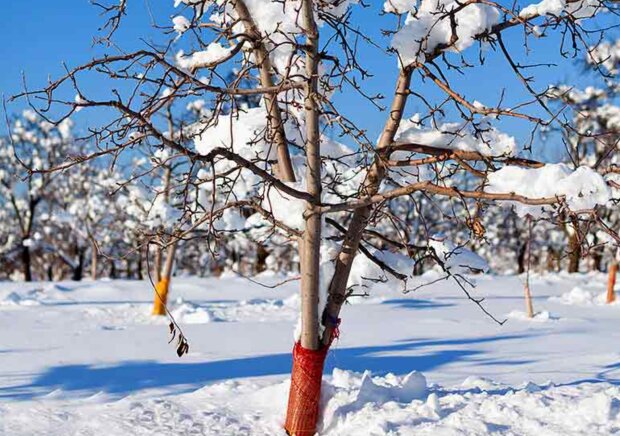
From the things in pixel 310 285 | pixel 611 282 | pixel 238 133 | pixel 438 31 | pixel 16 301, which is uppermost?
pixel 438 31

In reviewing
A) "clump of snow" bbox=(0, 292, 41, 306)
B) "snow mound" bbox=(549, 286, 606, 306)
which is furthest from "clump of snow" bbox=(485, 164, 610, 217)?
"clump of snow" bbox=(0, 292, 41, 306)

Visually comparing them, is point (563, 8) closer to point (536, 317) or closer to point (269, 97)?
point (269, 97)

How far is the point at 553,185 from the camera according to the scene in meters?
4.22

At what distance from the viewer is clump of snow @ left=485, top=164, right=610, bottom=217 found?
4.04 metres

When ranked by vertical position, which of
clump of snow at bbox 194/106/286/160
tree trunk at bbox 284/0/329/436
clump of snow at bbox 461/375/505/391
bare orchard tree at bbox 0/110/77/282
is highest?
bare orchard tree at bbox 0/110/77/282

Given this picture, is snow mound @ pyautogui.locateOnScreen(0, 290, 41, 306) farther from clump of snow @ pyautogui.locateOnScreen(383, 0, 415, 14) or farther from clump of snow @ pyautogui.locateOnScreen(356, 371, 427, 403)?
clump of snow @ pyautogui.locateOnScreen(383, 0, 415, 14)

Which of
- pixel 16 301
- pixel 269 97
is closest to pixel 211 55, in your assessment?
pixel 269 97

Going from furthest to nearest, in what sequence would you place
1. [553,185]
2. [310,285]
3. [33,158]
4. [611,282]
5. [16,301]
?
[33,158]
[16,301]
[611,282]
[310,285]
[553,185]

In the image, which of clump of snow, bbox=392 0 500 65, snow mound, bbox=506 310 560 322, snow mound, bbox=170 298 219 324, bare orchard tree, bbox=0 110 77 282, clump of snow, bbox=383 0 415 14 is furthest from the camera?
bare orchard tree, bbox=0 110 77 282

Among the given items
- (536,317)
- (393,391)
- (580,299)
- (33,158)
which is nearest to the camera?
(393,391)

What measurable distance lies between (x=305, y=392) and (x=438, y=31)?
2696 millimetres

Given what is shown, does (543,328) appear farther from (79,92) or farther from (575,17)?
(79,92)

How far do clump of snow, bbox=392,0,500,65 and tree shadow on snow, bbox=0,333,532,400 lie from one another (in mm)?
3120

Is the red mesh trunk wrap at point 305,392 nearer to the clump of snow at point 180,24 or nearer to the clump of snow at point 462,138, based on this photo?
the clump of snow at point 462,138
